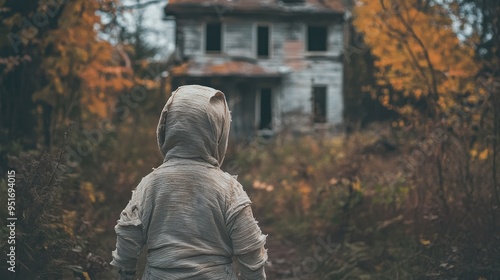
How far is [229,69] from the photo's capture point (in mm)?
27172

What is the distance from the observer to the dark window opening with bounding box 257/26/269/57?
95.0 ft

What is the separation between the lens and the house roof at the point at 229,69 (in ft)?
87.6

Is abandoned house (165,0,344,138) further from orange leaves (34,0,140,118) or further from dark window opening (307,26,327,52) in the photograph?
orange leaves (34,0,140,118)

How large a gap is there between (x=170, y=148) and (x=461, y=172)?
143 inches

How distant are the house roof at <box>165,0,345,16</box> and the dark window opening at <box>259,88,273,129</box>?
3.12 metres

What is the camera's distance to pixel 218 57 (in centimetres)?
2800

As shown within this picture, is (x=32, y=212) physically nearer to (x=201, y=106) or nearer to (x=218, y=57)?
(x=201, y=106)

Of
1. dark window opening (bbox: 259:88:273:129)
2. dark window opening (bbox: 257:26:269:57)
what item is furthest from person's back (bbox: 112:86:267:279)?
dark window opening (bbox: 257:26:269:57)

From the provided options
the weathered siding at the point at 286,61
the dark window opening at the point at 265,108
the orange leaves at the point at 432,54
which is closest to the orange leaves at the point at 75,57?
the orange leaves at the point at 432,54

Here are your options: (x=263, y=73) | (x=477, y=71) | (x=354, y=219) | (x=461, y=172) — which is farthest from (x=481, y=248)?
(x=263, y=73)

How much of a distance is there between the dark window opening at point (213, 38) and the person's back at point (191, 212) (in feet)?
81.9

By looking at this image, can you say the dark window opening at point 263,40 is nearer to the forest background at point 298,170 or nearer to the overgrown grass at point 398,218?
the forest background at point 298,170

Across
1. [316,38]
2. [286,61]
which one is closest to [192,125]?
[286,61]

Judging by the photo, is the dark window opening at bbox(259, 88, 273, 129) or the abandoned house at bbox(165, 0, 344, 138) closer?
the abandoned house at bbox(165, 0, 344, 138)
